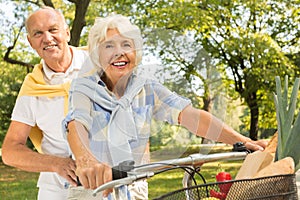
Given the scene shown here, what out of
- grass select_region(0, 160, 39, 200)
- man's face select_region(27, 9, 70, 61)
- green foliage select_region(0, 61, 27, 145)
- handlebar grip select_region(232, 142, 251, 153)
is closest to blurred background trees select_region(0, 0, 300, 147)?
green foliage select_region(0, 61, 27, 145)

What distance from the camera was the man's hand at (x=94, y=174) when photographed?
134 cm

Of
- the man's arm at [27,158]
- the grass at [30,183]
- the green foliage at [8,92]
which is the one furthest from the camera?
the green foliage at [8,92]

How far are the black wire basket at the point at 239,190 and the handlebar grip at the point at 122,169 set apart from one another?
10cm

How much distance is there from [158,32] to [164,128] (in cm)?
26

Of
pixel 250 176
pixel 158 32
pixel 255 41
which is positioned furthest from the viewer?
pixel 255 41

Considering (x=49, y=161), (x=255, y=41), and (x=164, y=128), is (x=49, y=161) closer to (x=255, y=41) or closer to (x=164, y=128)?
(x=164, y=128)

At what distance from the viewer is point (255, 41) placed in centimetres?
1236

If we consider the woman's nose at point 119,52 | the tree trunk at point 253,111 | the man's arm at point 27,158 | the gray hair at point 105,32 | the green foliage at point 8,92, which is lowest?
the green foliage at point 8,92

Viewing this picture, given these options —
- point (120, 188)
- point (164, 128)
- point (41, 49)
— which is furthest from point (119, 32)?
point (41, 49)

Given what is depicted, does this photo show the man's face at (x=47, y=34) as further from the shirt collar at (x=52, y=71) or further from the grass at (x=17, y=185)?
the grass at (x=17, y=185)

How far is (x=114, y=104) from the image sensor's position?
1.57 meters

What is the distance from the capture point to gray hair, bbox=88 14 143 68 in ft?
5.08

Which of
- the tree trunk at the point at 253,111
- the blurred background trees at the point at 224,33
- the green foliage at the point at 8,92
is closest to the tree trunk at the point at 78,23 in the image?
the blurred background trees at the point at 224,33

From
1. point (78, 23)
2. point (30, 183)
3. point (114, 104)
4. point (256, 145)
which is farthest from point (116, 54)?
point (30, 183)
